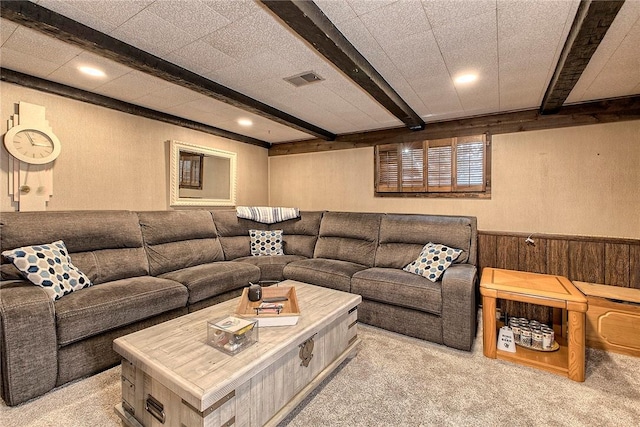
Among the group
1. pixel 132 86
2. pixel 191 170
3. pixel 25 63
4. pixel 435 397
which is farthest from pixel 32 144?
pixel 435 397

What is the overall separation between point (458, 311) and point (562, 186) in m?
1.89

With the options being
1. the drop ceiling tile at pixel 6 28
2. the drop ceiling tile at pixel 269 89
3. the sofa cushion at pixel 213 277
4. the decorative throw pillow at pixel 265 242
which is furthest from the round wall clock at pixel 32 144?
the decorative throw pillow at pixel 265 242

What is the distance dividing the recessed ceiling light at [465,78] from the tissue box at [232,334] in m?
2.47

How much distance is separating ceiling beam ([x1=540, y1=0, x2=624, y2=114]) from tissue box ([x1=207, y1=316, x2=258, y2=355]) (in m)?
2.38

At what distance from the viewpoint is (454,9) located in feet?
5.16

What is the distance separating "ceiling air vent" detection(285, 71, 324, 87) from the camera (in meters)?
2.42

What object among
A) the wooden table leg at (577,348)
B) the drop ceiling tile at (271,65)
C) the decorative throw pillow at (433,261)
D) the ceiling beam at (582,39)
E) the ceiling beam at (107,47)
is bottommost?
the wooden table leg at (577,348)

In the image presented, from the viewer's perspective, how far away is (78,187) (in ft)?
9.30

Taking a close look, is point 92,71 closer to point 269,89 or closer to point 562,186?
point 269,89

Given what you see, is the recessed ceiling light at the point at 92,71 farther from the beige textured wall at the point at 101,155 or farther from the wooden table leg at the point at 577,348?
the wooden table leg at the point at 577,348

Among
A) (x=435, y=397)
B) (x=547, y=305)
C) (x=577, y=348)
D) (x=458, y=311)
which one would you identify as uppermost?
(x=547, y=305)

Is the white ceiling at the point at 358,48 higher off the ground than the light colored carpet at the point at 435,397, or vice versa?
the white ceiling at the point at 358,48

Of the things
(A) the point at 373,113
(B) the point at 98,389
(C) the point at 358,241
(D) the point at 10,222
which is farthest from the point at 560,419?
(D) the point at 10,222

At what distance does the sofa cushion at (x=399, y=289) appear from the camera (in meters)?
2.53
